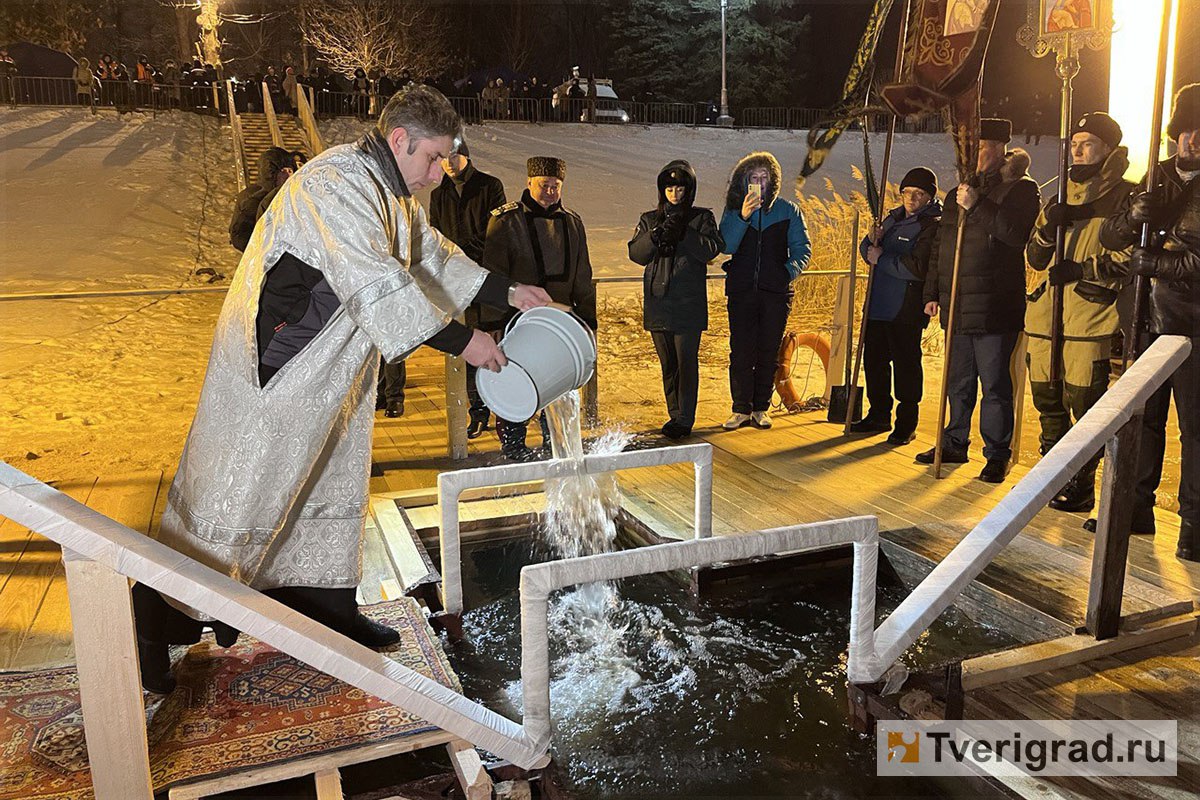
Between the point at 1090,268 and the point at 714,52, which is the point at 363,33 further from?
the point at 1090,268

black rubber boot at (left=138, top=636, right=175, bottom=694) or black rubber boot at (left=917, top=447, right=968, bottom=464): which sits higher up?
black rubber boot at (left=138, top=636, right=175, bottom=694)

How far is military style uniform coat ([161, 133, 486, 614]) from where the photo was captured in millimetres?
2359

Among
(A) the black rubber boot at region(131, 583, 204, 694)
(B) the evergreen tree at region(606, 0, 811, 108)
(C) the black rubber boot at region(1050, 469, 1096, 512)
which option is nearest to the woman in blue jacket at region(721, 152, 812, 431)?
(C) the black rubber boot at region(1050, 469, 1096, 512)

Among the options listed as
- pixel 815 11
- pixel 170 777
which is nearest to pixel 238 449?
pixel 170 777

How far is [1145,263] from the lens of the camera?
3.60 meters

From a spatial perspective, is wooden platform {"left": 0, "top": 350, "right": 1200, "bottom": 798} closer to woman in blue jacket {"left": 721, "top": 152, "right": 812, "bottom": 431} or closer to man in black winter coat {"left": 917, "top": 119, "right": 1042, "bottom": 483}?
man in black winter coat {"left": 917, "top": 119, "right": 1042, "bottom": 483}

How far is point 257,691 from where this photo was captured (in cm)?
247

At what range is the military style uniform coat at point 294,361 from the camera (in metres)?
2.36

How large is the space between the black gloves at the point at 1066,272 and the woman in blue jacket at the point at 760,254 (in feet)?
5.78

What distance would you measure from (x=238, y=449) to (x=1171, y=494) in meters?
4.95

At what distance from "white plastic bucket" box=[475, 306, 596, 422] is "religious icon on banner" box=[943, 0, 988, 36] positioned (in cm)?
359

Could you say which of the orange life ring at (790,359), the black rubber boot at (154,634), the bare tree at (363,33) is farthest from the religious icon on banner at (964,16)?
the bare tree at (363,33)

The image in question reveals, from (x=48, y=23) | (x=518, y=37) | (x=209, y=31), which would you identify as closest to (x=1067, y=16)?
(x=209, y=31)

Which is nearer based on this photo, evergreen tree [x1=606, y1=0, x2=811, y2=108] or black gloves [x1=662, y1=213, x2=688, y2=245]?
black gloves [x1=662, y1=213, x2=688, y2=245]
